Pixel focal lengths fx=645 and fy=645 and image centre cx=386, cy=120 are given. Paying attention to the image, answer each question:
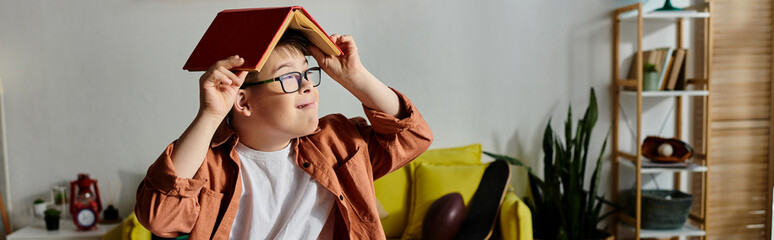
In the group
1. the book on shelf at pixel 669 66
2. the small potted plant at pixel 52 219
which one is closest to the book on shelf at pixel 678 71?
the book on shelf at pixel 669 66

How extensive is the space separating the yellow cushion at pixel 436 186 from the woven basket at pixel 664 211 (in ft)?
3.12

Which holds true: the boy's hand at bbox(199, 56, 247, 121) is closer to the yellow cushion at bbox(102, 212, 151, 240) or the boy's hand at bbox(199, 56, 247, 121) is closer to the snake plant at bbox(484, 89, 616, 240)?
the yellow cushion at bbox(102, 212, 151, 240)

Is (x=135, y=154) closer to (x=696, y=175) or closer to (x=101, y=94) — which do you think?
(x=101, y=94)

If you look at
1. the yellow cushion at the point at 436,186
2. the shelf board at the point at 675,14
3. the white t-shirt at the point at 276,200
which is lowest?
the yellow cushion at the point at 436,186

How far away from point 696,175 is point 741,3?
99cm

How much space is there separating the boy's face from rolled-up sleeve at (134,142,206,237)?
18cm

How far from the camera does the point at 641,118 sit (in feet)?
11.7

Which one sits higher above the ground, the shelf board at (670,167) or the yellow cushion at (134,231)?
the shelf board at (670,167)

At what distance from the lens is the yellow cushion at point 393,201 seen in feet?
10.7

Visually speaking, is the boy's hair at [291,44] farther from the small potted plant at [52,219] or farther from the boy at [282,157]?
the small potted plant at [52,219]

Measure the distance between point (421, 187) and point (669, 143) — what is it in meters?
1.37

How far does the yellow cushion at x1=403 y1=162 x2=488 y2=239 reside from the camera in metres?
3.13

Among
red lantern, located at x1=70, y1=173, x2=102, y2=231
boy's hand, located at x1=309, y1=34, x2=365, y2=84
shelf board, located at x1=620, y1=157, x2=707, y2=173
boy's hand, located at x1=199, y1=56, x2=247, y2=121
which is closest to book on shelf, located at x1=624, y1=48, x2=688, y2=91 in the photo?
shelf board, located at x1=620, y1=157, x2=707, y2=173

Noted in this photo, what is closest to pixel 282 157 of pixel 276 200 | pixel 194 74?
pixel 276 200
